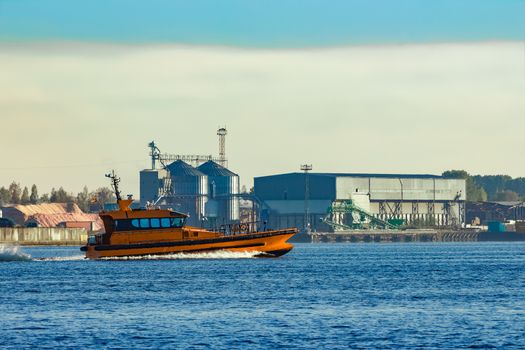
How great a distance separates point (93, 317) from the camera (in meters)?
59.2

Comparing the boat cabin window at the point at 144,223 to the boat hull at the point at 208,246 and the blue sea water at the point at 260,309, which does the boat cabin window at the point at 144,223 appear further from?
the blue sea water at the point at 260,309

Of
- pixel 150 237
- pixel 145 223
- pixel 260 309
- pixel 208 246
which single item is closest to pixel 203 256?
pixel 208 246

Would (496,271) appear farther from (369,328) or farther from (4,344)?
(4,344)

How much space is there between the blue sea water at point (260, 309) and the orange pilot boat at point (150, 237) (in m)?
5.89

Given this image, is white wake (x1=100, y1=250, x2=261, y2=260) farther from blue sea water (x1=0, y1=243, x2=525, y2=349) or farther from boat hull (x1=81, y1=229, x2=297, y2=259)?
blue sea water (x1=0, y1=243, x2=525, y2=349)

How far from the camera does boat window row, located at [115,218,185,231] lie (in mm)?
105875

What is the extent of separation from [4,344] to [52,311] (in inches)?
531

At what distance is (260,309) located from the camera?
6244 centimetres

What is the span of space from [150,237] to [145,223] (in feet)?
5.90

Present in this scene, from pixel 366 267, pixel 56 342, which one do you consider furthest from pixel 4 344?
pixel 366 267

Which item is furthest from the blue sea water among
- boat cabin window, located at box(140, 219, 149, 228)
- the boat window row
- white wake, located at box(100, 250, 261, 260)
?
white wake, located at box(100, 250, 261, 260)

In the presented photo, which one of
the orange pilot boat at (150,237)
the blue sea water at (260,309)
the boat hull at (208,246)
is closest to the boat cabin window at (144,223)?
the orange pilot boat at (150,237)

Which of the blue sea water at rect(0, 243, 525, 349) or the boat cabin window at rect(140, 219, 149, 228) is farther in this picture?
the boat cabin window at rect(140, 219, 149, 228)

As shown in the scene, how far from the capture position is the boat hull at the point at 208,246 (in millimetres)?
107312
